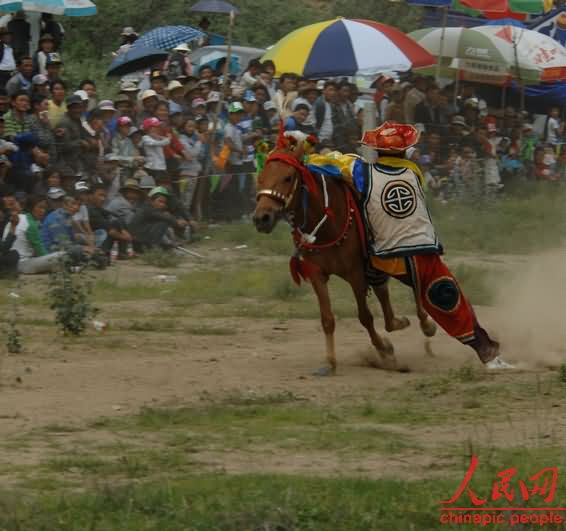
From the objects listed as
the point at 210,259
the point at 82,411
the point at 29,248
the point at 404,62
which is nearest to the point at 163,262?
the point at 210,259

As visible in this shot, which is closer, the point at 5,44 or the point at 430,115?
the point at 5,44

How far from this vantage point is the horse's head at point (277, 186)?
393 inches

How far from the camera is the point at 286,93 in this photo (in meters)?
18.9

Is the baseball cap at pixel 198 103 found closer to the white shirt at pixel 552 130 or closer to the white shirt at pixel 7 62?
the white shirt at pixel 7 62

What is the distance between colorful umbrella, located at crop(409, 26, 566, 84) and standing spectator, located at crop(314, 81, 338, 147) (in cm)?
338

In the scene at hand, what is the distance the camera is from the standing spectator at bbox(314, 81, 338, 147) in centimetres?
1856

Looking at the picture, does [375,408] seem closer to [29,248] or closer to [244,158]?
[29,248]

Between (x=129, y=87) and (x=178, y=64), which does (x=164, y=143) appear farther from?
(x=178, y=64)

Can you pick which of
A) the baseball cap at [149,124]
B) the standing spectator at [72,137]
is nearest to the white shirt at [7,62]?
the standing spectator at [72,137]

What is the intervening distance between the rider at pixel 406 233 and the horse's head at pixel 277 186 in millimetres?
561

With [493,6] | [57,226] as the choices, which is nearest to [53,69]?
[57,226]

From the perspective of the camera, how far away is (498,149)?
840 inches

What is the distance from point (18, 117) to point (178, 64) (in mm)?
4984

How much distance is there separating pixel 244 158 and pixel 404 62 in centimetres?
284
